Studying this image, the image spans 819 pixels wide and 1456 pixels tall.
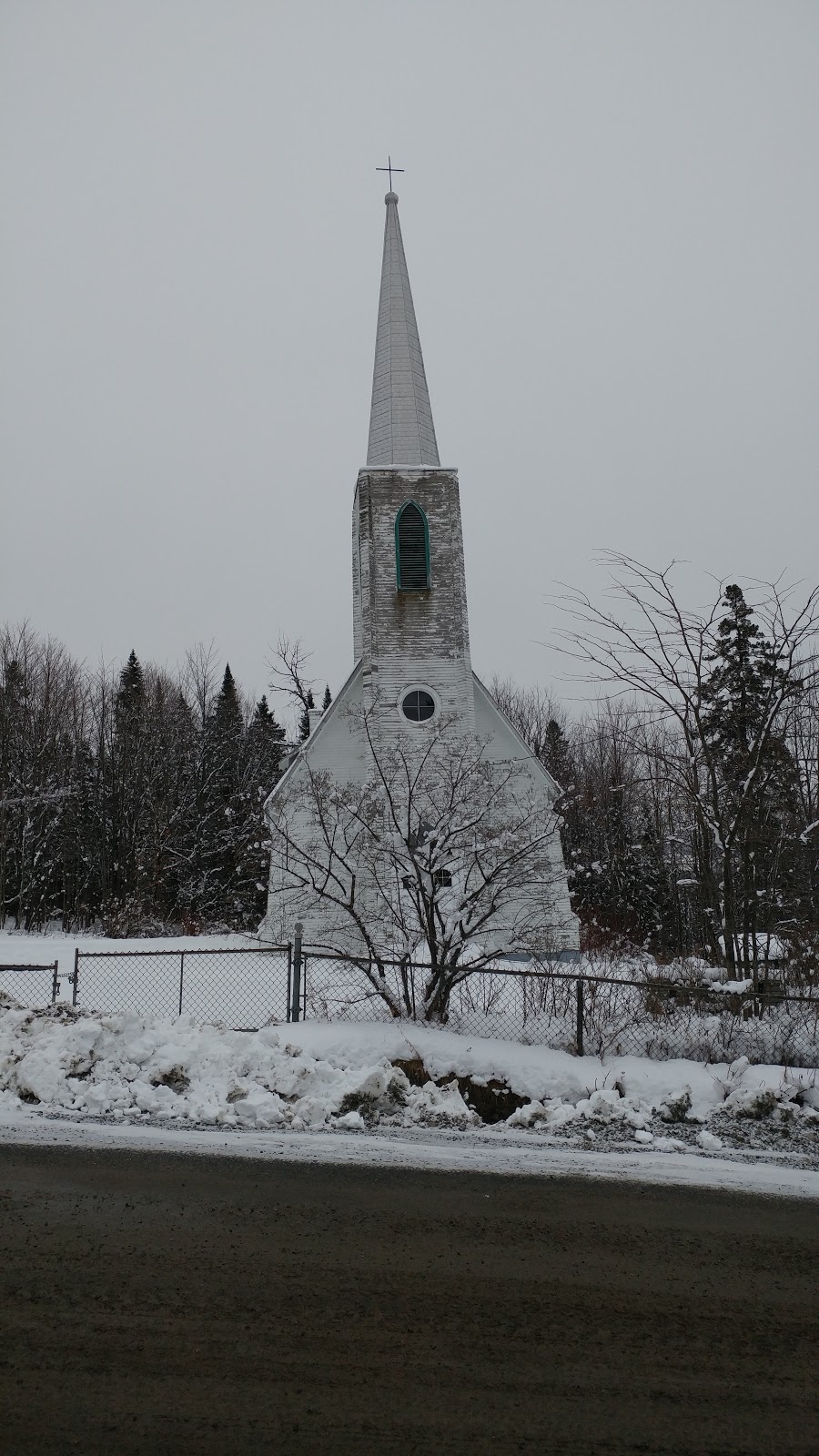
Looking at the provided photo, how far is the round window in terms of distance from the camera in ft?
66.7

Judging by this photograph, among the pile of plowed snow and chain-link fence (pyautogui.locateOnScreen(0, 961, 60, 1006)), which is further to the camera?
chain-link fence (pyautogui.locateOnScreen(0, 961, 60, 1006))

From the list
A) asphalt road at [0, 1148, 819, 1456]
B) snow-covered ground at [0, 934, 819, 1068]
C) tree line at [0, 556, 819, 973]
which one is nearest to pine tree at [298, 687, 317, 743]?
tree line at [0, 556, 819, 973]

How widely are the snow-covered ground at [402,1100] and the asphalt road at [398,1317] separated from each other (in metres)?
0.81

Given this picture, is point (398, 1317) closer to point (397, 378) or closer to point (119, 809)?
point (397, 378)

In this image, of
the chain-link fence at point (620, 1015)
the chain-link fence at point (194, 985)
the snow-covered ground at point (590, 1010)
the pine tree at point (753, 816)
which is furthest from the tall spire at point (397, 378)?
the chain-link fence at point (620, 1015)

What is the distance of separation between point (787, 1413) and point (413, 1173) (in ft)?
10.3

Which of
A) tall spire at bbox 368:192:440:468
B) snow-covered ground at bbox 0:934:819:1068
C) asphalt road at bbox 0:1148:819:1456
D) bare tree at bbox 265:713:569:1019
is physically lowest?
asphalt road at bbox 0:1148:819:1456

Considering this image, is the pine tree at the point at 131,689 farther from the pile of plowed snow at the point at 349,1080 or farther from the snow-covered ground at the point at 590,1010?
the pile of plowed snow at the point at 349,1080

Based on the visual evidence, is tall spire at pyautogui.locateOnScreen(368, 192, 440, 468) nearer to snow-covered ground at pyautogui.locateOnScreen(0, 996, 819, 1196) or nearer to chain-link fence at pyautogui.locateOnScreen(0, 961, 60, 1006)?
chain-link fence at pyautogui.locateOnScreen(0, 961, 60, 1006)

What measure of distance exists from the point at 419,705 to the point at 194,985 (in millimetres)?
8236

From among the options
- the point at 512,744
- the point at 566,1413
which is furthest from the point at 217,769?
the point at 566,1413

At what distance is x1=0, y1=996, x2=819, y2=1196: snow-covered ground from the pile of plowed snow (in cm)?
2

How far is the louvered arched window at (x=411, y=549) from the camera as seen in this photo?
68.6 feet

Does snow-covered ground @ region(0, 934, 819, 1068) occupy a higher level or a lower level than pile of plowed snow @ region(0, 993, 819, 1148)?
higher
